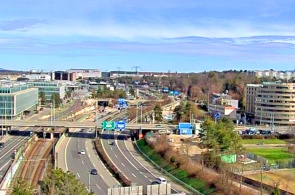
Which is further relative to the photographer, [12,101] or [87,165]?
[12,101]

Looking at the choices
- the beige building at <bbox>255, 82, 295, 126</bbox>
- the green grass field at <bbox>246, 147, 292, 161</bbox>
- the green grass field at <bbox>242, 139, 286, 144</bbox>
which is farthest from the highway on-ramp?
the beige building at <bbox>255, 82, 295, 126</bbox>

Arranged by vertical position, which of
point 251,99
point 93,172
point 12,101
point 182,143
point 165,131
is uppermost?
point 251,99

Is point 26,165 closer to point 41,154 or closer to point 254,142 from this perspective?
point 41,154

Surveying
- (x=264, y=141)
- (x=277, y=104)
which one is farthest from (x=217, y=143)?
(x=277, y=104)

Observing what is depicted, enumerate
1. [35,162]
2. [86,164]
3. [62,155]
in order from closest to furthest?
[86,164] < [35,162] < [62,155]

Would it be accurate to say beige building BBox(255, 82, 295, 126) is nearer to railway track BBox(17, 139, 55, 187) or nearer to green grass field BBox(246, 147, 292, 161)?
green grass field BBox(246, 147, 292, 161)

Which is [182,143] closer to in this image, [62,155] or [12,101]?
[62,155]
